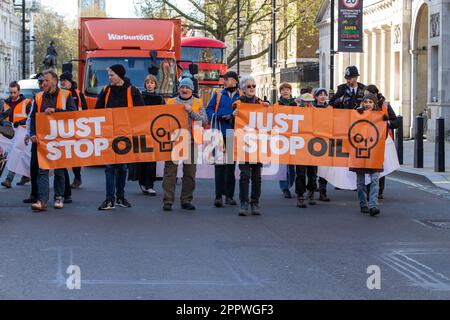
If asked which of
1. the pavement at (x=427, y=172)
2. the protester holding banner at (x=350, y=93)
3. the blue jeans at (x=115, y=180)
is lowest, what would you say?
the pavement at (x=427, y=172)

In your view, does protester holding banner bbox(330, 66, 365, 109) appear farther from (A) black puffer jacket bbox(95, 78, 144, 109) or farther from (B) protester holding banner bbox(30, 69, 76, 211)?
(B) protester holding banner bbox(30, 69, 76, 211)

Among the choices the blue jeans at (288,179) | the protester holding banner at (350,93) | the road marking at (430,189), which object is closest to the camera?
the protester holding banner at (350,93)

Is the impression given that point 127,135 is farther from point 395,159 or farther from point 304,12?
point 304,12

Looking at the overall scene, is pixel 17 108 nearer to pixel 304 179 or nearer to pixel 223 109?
pixel 223 109

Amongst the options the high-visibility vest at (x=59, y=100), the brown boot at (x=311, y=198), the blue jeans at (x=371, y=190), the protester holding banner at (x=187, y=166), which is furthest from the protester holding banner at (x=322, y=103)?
the high-visibility vest at (x=59, y=100)

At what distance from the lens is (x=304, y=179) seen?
15336 mm

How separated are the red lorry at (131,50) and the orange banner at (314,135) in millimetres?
9117

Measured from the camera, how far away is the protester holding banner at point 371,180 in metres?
14.2

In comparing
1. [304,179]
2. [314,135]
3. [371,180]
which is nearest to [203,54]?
[314,135]

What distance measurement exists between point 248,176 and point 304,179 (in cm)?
137

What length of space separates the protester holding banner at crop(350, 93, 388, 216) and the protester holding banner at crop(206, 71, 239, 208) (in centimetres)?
172

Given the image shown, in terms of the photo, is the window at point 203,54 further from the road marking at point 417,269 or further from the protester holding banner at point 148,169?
the road marking at point 417,269

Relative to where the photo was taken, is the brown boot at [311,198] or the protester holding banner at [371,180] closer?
the protester holding banner at [371,180]
